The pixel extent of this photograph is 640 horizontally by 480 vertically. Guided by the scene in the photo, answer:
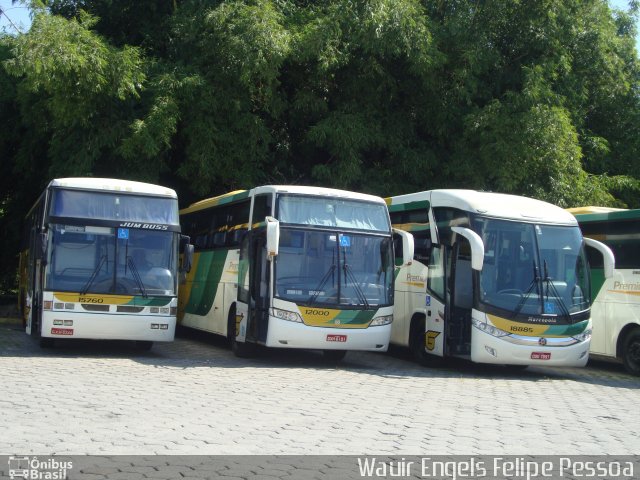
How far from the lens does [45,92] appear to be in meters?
23.6

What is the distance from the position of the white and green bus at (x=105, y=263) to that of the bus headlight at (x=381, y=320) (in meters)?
3.81

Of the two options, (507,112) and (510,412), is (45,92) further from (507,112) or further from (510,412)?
(510,412)

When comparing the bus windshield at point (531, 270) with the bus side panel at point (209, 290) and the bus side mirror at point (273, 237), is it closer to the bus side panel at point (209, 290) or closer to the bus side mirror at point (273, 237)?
the bus side mirror at point (273, 237)

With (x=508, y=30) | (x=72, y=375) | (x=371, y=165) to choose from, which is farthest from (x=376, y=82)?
(x=72, y=375)

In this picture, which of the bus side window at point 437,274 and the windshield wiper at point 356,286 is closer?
the windshield wiper at point 356,286

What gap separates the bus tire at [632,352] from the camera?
17812mm

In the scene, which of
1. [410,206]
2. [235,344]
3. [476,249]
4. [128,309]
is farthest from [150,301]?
[476,249]

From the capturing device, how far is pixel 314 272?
1659 cm

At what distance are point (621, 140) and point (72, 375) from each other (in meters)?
21.0

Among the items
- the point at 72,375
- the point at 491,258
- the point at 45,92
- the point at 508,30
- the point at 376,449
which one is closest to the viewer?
the point at 376,449

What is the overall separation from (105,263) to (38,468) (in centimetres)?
988

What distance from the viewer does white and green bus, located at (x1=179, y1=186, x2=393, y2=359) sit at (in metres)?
16.3

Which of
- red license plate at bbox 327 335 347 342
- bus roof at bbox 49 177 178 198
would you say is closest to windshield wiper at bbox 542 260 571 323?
red license plate at bbox 327 335 347 342

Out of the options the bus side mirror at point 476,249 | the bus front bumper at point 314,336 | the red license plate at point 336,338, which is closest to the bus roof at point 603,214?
the bus side mirror at point 476,249
